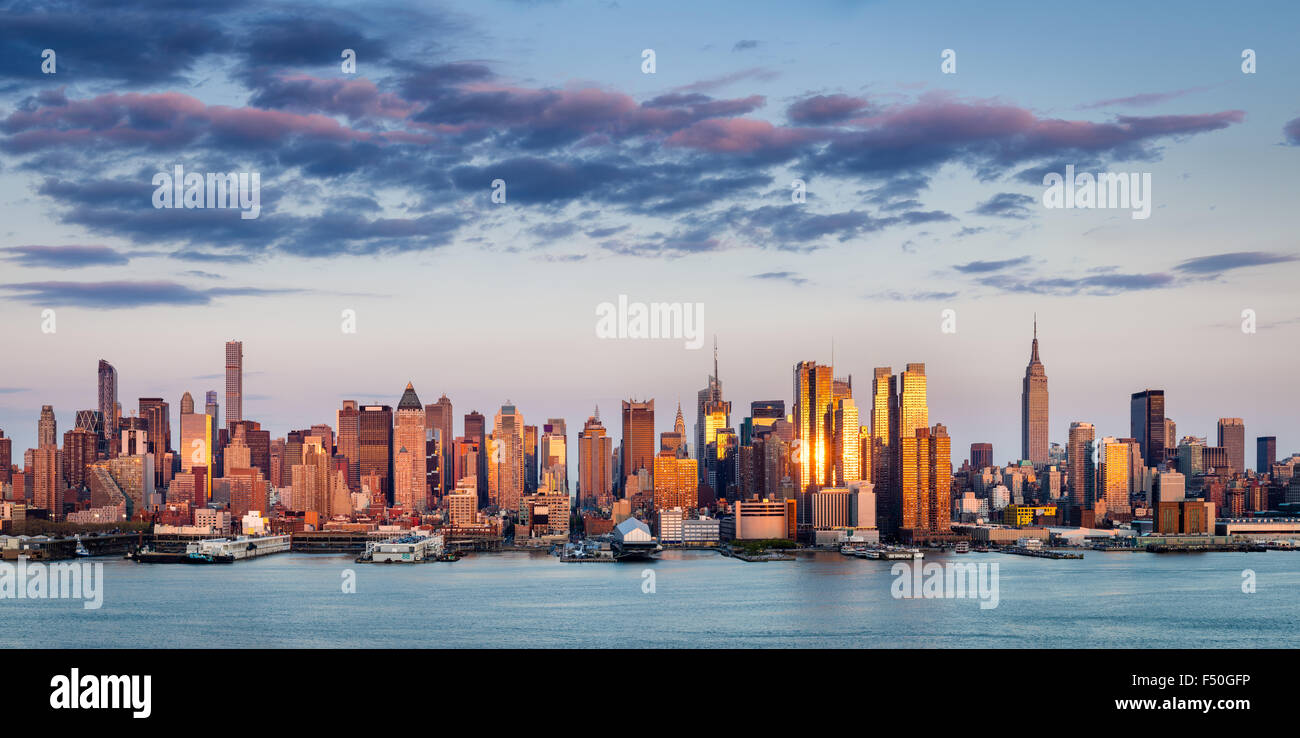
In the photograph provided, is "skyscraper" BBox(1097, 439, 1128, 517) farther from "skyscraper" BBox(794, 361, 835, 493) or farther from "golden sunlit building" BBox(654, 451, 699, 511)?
"golden sunlit building" BBox(654, 451, 699, 511)

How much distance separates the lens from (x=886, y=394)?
6781 cm

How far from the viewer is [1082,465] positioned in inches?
2625

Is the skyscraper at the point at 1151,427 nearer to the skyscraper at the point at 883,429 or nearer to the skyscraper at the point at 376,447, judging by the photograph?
the skyscraper at the point at 883,429

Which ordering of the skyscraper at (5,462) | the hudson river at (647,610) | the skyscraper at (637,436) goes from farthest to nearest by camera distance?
the skyscraper at (637,436) < the skyscraper at (5,462) < the hudson river at (647,610)

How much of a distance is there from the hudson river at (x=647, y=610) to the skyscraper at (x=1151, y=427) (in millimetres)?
34542

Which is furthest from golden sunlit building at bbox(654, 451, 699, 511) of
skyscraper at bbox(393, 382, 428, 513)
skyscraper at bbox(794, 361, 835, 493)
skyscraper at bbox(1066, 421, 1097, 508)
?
skyscraper at bbox(1066, 421, 1097, 508)

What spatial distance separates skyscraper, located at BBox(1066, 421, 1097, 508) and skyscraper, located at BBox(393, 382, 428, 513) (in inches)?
1378

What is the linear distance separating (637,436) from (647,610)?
50194 millimetres

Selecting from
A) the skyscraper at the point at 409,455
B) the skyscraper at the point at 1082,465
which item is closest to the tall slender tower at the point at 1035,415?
the skyscraper at the point at 1082,465

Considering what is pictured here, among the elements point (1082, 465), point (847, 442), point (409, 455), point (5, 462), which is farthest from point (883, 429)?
point (5, 462)

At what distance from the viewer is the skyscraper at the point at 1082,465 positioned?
212 feet

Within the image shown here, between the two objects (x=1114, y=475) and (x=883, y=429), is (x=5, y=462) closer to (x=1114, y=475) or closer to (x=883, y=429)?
(x=883, y=429)
